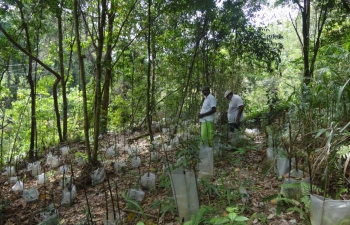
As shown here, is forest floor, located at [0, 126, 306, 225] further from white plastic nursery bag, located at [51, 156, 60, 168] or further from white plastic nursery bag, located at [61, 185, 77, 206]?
white plastic nursery bag, located at [51, 156, 60, 168]

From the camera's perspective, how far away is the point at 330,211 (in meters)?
1.66

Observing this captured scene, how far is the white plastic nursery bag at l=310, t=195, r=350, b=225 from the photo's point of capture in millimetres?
1622

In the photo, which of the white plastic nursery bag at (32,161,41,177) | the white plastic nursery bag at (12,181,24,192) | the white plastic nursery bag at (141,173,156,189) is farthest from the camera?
the white plastic nursery bag at (32,161,41,177)

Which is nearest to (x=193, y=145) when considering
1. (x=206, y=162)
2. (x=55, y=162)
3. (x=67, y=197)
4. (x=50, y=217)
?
(x=206, y=162)

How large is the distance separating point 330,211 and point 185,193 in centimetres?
106

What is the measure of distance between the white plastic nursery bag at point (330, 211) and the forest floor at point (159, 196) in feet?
1.37

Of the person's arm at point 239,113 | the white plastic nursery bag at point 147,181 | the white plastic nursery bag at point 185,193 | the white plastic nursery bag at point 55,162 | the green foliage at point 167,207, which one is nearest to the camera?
the white plastic nursery bag at point 185,193

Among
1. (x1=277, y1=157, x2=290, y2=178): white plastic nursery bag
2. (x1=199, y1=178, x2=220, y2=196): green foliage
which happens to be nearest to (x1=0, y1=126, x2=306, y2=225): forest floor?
(x1=199, y1=178, x2=220, y2=196): green foliage

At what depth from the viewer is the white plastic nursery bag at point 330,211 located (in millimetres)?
1622

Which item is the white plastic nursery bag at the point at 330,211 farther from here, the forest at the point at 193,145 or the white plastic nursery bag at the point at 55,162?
the white plastic nursery bag at the point at 55,162

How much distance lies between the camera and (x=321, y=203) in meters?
1.69

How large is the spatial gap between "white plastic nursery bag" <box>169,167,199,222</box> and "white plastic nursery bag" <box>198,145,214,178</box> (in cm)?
79

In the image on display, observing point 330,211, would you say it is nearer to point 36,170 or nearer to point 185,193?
point 185,193

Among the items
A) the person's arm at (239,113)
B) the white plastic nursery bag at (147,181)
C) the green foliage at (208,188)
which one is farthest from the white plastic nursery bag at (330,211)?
the person's arm at (239,113)
